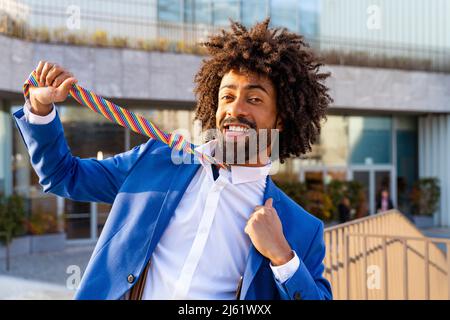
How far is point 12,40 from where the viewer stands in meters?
11.1

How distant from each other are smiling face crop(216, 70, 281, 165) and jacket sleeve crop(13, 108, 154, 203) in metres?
0.29

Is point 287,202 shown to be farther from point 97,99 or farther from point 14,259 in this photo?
point 14,259

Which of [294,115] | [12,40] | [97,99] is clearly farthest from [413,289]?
[12,40]

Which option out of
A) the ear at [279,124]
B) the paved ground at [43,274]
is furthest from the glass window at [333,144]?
the ear at [279,124]

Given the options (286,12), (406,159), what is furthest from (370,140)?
(286,12)

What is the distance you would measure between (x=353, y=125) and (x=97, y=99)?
16.0 metres

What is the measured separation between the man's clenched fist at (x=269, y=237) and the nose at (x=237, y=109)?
35cm

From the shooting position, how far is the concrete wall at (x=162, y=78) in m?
11.4

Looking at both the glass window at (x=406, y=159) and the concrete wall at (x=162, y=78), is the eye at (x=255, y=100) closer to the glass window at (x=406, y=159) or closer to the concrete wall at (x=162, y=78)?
the concrete wall at (x=162, y=78)

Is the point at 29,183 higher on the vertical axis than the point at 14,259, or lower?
higher

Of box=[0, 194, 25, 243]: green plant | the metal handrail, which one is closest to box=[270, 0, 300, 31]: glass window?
box=[0, 194, 25, 243]: green plant

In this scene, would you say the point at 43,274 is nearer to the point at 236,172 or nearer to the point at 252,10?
the point at 236,172

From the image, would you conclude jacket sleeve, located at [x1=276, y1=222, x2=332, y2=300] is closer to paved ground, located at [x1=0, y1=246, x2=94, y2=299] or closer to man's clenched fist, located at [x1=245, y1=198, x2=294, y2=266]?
man's clenched fist, located at [x1=245, y1=198, x2=294, y2=266]

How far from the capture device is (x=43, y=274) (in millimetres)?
Answer: 9820
